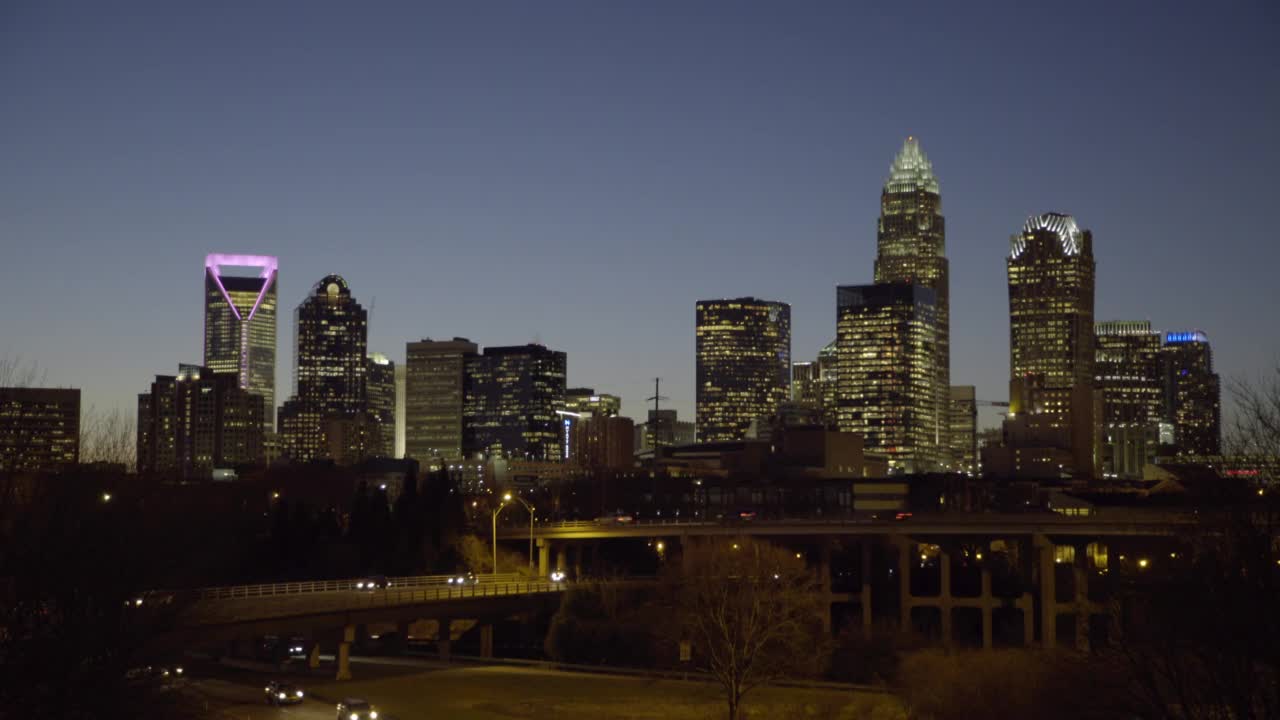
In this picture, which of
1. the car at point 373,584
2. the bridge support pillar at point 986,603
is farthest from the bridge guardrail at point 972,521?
the car at point 373,584

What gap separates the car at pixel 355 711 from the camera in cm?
6538

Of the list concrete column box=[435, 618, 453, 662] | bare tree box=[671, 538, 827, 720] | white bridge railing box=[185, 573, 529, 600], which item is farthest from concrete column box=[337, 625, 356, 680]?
bare tree box=[671, 538, 827, 720]

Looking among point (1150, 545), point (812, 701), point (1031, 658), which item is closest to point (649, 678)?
point (812, 701)

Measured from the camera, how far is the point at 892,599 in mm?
144375

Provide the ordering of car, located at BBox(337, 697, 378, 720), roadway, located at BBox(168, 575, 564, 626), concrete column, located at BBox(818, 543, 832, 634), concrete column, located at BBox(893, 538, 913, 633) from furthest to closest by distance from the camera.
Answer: concrete column, located at BBox(893, 538, 913, 633) < concrete column, located at BBox(818, 543, 832, 634) < roadway, located at BBox(168, 575, 564, 626) < car, located at BBox(337, 697, 378, 720)

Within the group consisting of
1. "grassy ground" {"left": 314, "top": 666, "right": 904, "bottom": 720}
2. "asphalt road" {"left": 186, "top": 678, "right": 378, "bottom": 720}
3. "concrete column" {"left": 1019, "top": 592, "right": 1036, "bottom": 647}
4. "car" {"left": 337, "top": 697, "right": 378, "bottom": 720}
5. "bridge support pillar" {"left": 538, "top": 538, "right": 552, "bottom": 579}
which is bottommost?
"concrete column" {"left": 1019, "top": 592, "right": 1036, "bottom": 647}

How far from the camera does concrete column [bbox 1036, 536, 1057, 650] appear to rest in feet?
407

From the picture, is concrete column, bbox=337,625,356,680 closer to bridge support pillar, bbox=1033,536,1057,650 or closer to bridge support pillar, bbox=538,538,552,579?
bridge support pillar, bbox=538,538,552,579

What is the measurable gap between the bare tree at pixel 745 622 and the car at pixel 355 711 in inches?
698

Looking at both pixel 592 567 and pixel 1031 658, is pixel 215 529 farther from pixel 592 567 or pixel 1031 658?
pixel 1031 658

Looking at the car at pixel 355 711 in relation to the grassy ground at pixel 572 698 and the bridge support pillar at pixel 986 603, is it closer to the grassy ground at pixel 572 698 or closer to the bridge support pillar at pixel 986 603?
the grassy ground at pixel 572 698

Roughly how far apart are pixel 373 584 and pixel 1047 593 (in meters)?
59.1

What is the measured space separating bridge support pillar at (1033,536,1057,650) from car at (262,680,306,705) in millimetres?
69756

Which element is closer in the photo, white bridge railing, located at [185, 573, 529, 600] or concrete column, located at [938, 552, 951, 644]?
white bridge railing, located at [185, 573, 529, 600]
